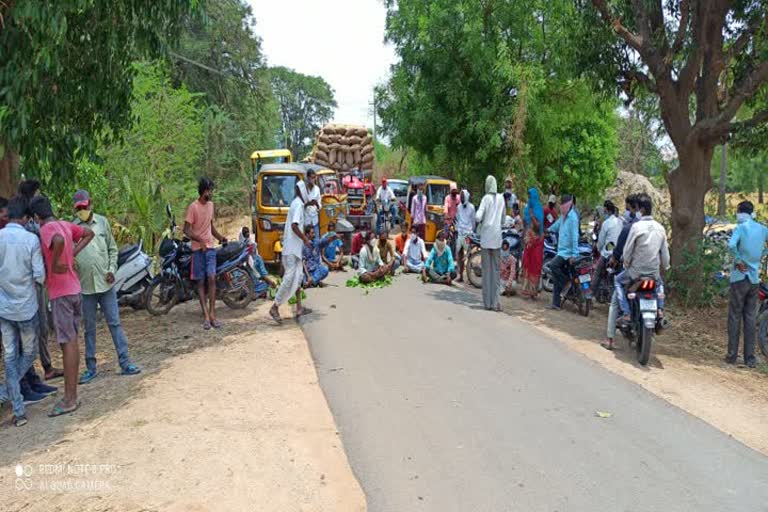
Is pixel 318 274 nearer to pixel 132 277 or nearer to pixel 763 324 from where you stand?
pixel 132 277

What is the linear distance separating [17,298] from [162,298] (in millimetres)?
4119

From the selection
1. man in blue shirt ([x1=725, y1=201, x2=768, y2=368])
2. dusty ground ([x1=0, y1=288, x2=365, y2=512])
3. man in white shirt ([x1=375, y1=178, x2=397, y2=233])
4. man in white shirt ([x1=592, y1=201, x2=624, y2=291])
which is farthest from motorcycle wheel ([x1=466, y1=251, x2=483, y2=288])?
man in white shirt ([x1=375, y1=178, x2=397, y2=233])

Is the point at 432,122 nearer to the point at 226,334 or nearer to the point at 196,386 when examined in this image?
the point at 226,334

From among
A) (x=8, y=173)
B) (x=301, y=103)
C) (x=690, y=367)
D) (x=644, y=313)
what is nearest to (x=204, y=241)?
(x=8, y=173)

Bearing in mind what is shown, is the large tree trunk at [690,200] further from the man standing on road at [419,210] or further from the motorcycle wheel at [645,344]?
the man standing on road at [419,210]

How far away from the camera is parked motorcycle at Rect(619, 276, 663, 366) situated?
23.7ft

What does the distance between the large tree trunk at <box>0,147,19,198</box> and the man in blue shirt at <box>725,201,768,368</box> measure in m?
9.14

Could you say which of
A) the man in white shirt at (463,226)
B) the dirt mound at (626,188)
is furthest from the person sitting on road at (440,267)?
the dirt mound at (626,188)

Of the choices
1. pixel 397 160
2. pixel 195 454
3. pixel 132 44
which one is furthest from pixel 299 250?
pixel 397 160

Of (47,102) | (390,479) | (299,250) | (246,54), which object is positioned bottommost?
(390,479)

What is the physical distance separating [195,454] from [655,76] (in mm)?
9988

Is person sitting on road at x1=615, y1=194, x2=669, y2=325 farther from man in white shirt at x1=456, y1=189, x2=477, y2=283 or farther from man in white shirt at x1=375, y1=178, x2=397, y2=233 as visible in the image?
man in white shirt at x1=375, y1=178, x2=397, y2=233

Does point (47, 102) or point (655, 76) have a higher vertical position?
point (655, 76)

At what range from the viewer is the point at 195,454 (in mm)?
4676
